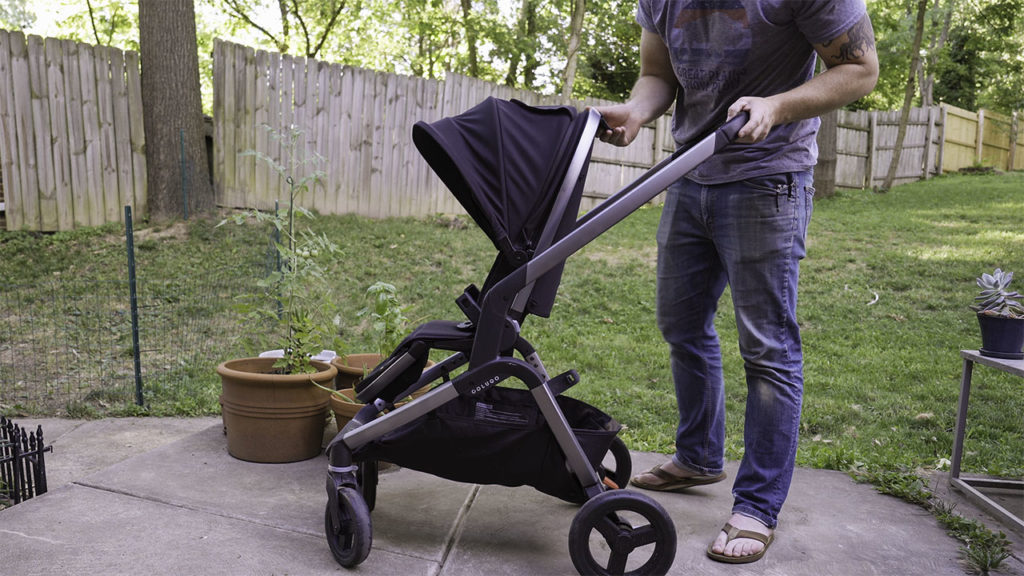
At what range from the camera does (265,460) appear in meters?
2.97

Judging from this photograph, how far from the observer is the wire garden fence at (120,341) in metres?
4.25

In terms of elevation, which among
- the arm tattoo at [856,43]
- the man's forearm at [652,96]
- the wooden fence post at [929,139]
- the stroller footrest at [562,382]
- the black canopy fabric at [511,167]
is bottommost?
the stroller footrest at [562,382]

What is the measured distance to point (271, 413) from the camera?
292 cm

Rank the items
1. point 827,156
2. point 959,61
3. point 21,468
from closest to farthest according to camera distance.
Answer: point 21,468
point 827,156
point 959,61

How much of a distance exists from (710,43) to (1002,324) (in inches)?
56.8

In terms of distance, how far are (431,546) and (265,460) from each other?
0.98m

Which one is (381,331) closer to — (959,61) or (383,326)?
(383,326)

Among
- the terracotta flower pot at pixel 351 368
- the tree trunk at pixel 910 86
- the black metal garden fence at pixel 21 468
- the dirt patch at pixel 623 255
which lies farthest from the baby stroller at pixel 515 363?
the tree trunk at pixel 910 86

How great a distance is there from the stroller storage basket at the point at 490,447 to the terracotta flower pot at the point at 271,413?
2.76 ft

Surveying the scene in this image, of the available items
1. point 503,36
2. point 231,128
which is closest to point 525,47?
point 503,36

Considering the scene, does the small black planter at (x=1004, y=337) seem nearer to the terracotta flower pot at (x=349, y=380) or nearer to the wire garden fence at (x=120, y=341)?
the terracotta flower pot at (x=349, y=380)

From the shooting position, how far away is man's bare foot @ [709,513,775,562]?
7.35 feet

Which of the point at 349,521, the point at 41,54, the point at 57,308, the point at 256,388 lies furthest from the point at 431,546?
the point at 41,54

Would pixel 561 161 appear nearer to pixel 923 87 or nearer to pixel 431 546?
pixel 431 546
